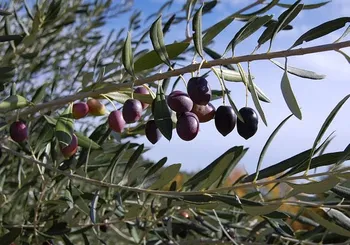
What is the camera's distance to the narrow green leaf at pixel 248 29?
3.14 feet

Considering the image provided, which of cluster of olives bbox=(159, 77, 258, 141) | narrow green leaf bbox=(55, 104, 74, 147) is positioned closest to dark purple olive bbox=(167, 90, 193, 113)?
cluster of olives bbox=(159, 77, 258, 141)

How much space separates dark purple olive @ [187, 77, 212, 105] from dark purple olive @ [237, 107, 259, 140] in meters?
0.08

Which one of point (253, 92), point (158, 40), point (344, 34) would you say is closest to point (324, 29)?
point (344, 34)

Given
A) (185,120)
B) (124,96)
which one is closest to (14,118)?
(124,96)

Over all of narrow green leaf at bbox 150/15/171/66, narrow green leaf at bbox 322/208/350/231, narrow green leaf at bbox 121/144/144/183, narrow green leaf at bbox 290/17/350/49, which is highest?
narrow green leaf at bbox 290/17/350/49

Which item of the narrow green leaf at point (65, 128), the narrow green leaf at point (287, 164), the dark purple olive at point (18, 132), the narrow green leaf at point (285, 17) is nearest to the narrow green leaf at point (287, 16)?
the narrow green leaf at point (285, 17)

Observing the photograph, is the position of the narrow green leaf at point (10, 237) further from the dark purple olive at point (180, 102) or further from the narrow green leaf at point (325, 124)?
the narrow green leaf at point (325, 124)

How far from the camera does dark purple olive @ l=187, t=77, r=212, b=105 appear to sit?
907 millimetres

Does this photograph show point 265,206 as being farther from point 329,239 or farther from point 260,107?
point 329,239

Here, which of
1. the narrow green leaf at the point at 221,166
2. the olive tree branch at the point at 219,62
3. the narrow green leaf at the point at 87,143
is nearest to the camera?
the olive tree branch at the point at 219,62

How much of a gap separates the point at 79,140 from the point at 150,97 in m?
0.31

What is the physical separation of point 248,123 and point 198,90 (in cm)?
11

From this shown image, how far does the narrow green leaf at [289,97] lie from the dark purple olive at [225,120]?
0.10 metres

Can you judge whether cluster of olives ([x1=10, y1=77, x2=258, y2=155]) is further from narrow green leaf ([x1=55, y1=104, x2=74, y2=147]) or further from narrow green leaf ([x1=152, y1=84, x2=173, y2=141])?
narrow green leaf ([x1=55, y1=104, x2=74, y2=147])
